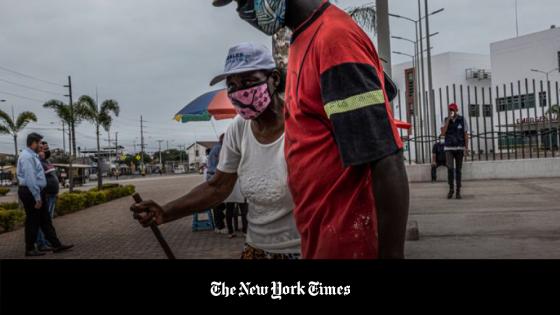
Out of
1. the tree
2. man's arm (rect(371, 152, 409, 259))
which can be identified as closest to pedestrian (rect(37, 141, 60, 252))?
man's arm (rect(371, 152, 409, 259))

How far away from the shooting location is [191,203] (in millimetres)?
2297

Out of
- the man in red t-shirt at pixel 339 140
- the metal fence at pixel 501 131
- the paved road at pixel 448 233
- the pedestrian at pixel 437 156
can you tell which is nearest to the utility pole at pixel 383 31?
the paved road at pixel 448 233

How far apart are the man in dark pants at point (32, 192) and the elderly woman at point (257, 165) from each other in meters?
6.15

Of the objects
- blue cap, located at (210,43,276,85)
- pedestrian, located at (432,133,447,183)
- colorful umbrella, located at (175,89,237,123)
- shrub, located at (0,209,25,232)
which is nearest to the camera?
blue cap, located at (210,43,276,85)

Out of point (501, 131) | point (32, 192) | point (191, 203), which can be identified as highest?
point (501, 131)

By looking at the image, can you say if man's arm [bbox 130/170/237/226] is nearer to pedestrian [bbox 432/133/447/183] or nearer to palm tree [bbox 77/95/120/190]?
pedestrian [bbox 432/133/447/183]

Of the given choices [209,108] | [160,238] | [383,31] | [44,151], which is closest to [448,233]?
[383,31]

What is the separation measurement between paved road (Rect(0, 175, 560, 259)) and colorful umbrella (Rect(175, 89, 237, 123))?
84.8 inches

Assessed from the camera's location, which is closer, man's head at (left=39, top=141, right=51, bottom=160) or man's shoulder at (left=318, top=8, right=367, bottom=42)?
man's shoulder at (left=318, top=8, right=367, bottom=42)

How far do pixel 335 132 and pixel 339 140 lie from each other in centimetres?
2

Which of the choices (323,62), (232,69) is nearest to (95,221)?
(232,69)

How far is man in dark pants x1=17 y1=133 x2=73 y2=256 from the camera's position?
770cm

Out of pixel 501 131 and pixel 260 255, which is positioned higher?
pixel 501 131
